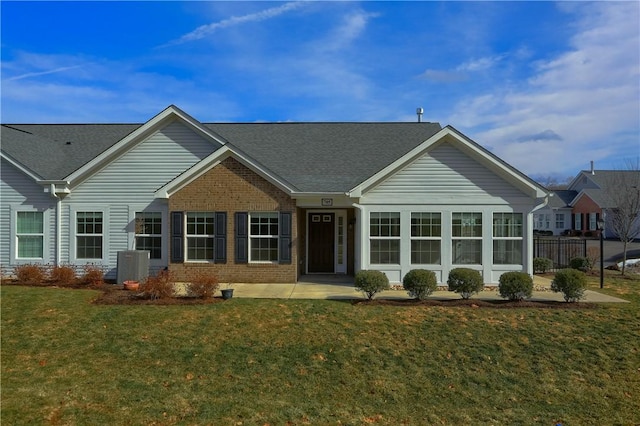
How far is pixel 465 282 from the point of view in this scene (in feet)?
39.5

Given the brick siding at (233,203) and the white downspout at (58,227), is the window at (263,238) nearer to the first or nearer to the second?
the brick siding at (233,203)

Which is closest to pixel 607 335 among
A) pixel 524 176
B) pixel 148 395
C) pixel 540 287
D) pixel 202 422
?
pixel 540 287

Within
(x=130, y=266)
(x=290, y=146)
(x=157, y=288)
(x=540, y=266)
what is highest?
(x=290, y=146)

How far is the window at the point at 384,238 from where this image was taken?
1433cm

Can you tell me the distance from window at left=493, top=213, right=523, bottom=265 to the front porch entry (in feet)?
18.1

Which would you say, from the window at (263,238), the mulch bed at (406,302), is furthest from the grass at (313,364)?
the window at (263,238)

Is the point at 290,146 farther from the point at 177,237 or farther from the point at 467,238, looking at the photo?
the point at 467,238

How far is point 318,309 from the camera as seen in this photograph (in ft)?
36.2

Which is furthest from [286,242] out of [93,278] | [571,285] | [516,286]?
[571,285]

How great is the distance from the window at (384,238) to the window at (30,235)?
12166mm

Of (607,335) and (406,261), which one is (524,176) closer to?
(406,261)

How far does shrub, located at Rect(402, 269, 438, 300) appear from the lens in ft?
38.7

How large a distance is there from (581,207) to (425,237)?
1787 inches

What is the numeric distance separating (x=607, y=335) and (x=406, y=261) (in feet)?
19.4
